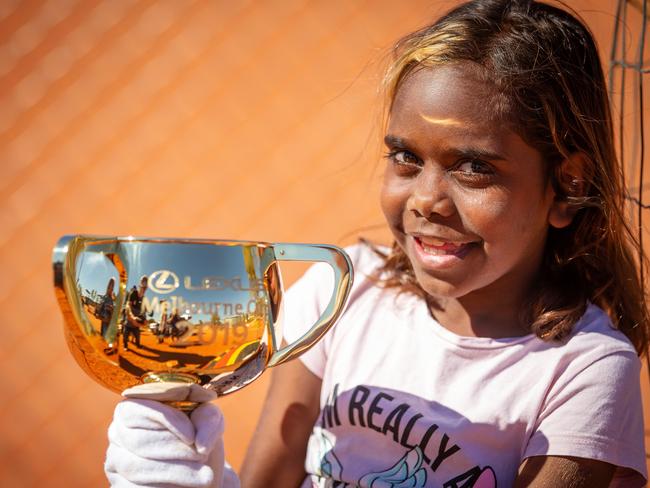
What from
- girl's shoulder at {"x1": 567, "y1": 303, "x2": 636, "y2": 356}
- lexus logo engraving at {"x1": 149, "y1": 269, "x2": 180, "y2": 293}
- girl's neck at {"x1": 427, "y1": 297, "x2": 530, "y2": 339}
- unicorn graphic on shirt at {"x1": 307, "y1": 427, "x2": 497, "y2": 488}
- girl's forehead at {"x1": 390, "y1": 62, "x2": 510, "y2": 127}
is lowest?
unicorn graphic on shirt at {"x1": 307, "y1": 427, "x2": 497, "y2": 488}

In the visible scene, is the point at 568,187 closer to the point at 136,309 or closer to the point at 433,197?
the point at 433,197

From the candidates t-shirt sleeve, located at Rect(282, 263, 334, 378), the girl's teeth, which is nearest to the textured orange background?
t-shirt sleeve, located at Rect(282, 263, 334, 378)

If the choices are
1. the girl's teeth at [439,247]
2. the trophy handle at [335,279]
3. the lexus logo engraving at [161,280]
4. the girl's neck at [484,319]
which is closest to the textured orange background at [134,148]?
the girl's neck at [484,319]

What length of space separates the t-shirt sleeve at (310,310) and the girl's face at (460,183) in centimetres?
21

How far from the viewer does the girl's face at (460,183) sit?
0.89 metres

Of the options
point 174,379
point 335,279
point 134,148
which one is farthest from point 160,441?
point 134,148

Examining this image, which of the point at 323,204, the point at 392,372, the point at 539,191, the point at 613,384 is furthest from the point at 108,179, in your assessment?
the point at 613,384

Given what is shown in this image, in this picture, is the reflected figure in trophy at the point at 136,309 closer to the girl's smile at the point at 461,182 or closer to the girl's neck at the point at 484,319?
the girl's smile at the point at 461,182

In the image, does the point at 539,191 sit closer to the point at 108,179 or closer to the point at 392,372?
the point at 392,372

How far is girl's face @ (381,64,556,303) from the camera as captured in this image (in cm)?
89

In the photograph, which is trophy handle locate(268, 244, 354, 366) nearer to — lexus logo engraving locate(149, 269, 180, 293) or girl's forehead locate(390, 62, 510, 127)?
lexus logo engraving locate(149, 269, 180, 293)

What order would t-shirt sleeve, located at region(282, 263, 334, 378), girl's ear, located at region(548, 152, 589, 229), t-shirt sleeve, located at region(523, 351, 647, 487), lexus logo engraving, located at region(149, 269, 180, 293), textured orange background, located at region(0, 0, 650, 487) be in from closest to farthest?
lexus logo engraving, located at region(149, 269, 180, 293), t-shirt sleeve, located at region(523, 351, 647, 487), girl's ear, located at region(548, 152, 589, 229), t-shirt sleeve, located at region(282, 263, 334, 378), textured orange background, located at region(0, 0, 650, 487)

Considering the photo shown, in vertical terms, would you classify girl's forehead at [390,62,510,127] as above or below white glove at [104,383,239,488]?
above

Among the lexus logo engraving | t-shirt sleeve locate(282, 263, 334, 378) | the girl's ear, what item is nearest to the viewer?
the lexus logo engraving
